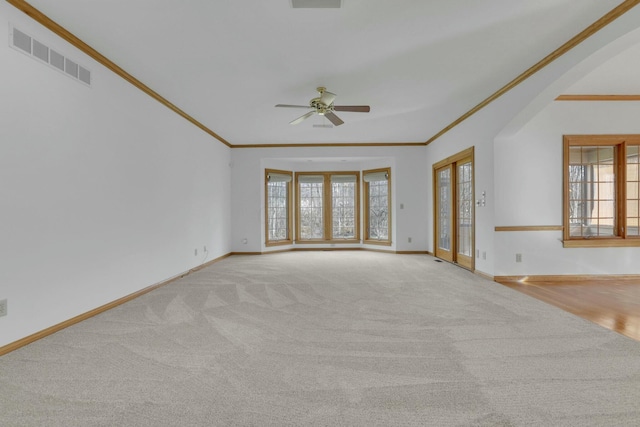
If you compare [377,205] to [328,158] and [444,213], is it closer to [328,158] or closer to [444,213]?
[328,158]

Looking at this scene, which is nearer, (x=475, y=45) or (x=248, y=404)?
(x=248, y=404)

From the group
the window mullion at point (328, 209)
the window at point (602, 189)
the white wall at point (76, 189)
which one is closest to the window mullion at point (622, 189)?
the window at point (602, 189)

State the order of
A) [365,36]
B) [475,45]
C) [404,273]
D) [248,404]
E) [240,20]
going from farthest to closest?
[404,273]
[475,45]
[365,36]
[240,20]
[248,404]

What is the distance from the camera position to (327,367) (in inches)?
78.6

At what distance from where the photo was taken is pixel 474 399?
1.65 meters

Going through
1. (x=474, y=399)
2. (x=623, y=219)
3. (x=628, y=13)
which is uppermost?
(x=628, y=13)

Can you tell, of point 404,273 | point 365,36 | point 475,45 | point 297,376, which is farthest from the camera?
point 404,273

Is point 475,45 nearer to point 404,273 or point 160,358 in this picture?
point 404,273

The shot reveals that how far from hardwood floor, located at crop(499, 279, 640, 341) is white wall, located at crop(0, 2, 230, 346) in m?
4.75

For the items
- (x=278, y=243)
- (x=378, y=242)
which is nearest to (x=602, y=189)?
(x=378, y=242)

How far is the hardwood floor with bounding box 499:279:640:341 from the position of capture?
279 cm

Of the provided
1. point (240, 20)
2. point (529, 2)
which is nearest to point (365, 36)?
point (240, 20)

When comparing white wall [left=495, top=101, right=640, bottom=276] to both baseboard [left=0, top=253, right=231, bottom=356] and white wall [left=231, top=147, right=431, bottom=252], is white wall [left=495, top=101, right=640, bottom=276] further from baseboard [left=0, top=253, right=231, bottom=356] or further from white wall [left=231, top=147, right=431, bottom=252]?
baseboard [left=0, top=253, right=231, bottom=356]

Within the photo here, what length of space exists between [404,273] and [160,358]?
12.4ft
